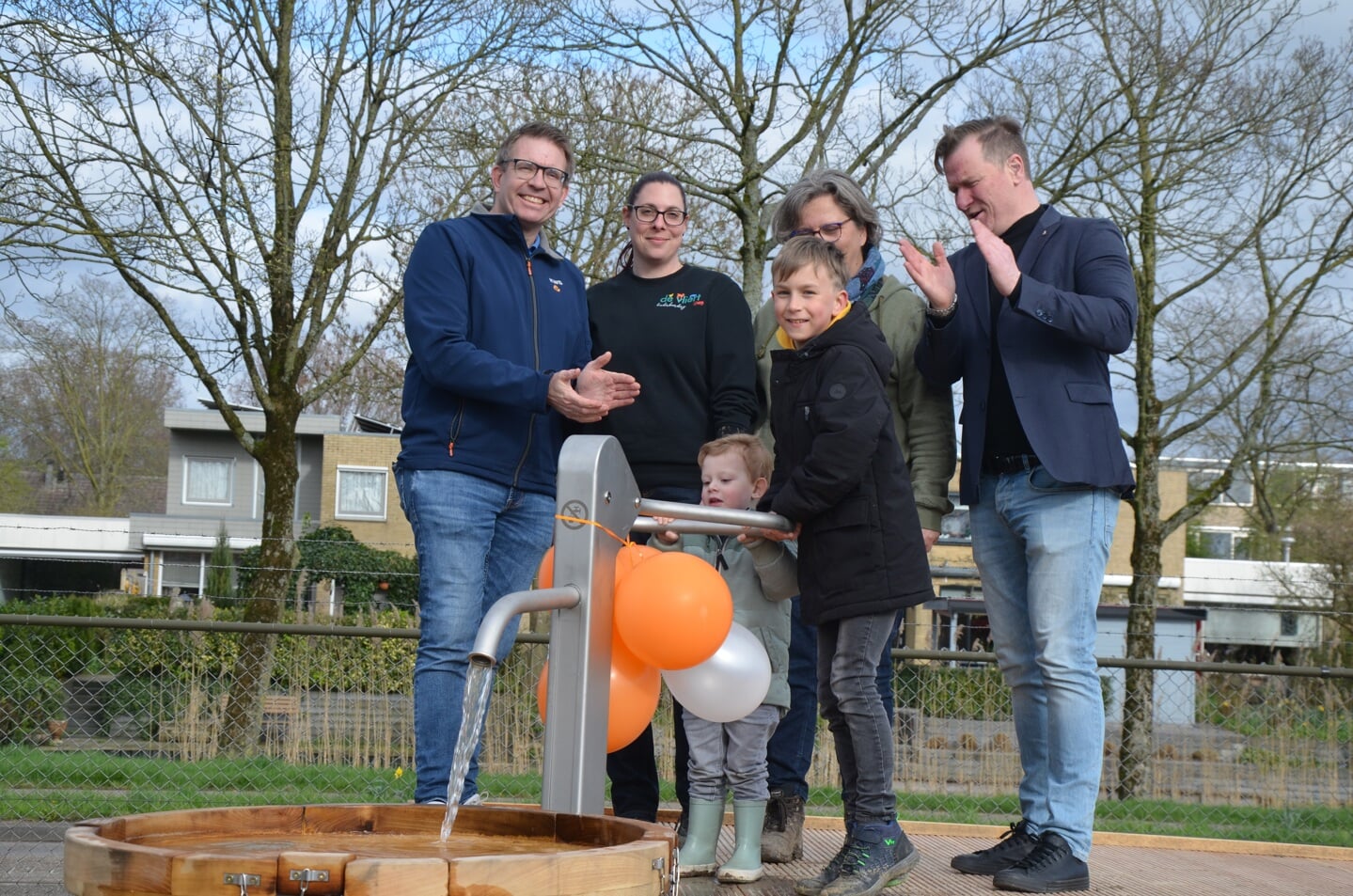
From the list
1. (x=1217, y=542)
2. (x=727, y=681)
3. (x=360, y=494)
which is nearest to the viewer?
(x=727, y=681)

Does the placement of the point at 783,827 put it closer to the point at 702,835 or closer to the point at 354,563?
the point at 702,835

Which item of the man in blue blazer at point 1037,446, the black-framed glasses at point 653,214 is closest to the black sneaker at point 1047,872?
the man in blue blazer at point 1037,446

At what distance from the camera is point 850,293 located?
3631 millimetres

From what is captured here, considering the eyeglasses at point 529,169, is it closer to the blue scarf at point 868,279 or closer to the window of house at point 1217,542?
the blue scarf at point 868,279

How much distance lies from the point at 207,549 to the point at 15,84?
78.6ft

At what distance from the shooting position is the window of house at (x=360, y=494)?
34.2 meters

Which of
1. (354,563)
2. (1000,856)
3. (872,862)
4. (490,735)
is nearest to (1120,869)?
(1000,856)

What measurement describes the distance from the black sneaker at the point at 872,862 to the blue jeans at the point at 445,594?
3.22 ft

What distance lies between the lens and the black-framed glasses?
12.1 ft

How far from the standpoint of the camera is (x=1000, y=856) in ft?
11.2

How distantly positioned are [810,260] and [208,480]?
34778mm

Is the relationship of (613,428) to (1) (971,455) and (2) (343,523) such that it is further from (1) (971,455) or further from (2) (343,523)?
(2) (343,523)

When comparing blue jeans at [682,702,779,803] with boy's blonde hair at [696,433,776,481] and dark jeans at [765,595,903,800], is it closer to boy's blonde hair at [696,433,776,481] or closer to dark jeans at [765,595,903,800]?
dark jeans at [765,595,903,800]

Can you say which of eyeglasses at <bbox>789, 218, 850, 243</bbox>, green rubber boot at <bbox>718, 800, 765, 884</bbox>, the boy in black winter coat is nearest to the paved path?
green rubber boot at <bbox>718, 800, 765, 884</bbox>
